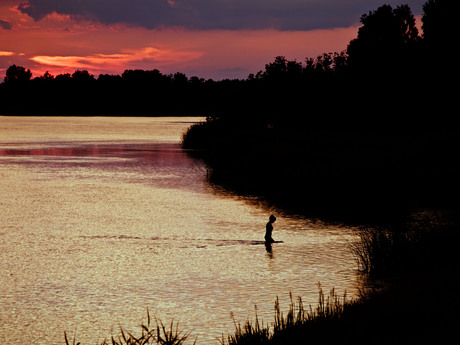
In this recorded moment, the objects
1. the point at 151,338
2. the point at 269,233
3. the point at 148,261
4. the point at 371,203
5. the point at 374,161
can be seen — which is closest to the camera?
the point at 151,338

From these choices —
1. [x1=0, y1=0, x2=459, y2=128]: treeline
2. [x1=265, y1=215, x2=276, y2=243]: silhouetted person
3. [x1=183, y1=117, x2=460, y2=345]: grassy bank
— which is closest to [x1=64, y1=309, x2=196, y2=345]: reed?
[x1=183, y1=117, x2=460, y2=345]: grassy bank

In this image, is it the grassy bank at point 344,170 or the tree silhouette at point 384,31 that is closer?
the grassy bank at point 344,170

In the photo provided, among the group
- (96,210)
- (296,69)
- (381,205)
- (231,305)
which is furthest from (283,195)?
(296,69)

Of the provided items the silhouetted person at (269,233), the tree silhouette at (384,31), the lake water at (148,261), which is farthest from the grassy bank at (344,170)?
the tree silhouette at (384,31)

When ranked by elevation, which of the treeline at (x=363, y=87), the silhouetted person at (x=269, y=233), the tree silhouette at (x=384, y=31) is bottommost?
the silhouetted person at (x=269, y=233)

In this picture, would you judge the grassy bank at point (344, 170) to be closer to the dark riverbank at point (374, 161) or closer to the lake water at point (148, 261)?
the dark riverbank at point (374, 161)

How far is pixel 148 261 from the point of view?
2327cm

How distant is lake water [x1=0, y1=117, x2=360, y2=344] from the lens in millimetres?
16922

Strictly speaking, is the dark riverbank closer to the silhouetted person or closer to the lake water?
the lake water

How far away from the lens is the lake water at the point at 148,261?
55.5 ft

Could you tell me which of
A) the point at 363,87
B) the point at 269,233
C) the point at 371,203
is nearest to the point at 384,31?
the point at 363,87

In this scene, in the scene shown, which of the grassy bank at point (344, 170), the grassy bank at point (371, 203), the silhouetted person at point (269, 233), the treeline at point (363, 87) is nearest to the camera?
the grassy bank at point (371, 203)

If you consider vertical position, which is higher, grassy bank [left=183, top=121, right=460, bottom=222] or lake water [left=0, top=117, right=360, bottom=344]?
grassy bank [left=183, top=121, right=460, bottom=222]

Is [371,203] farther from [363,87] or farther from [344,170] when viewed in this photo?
[363,87]
